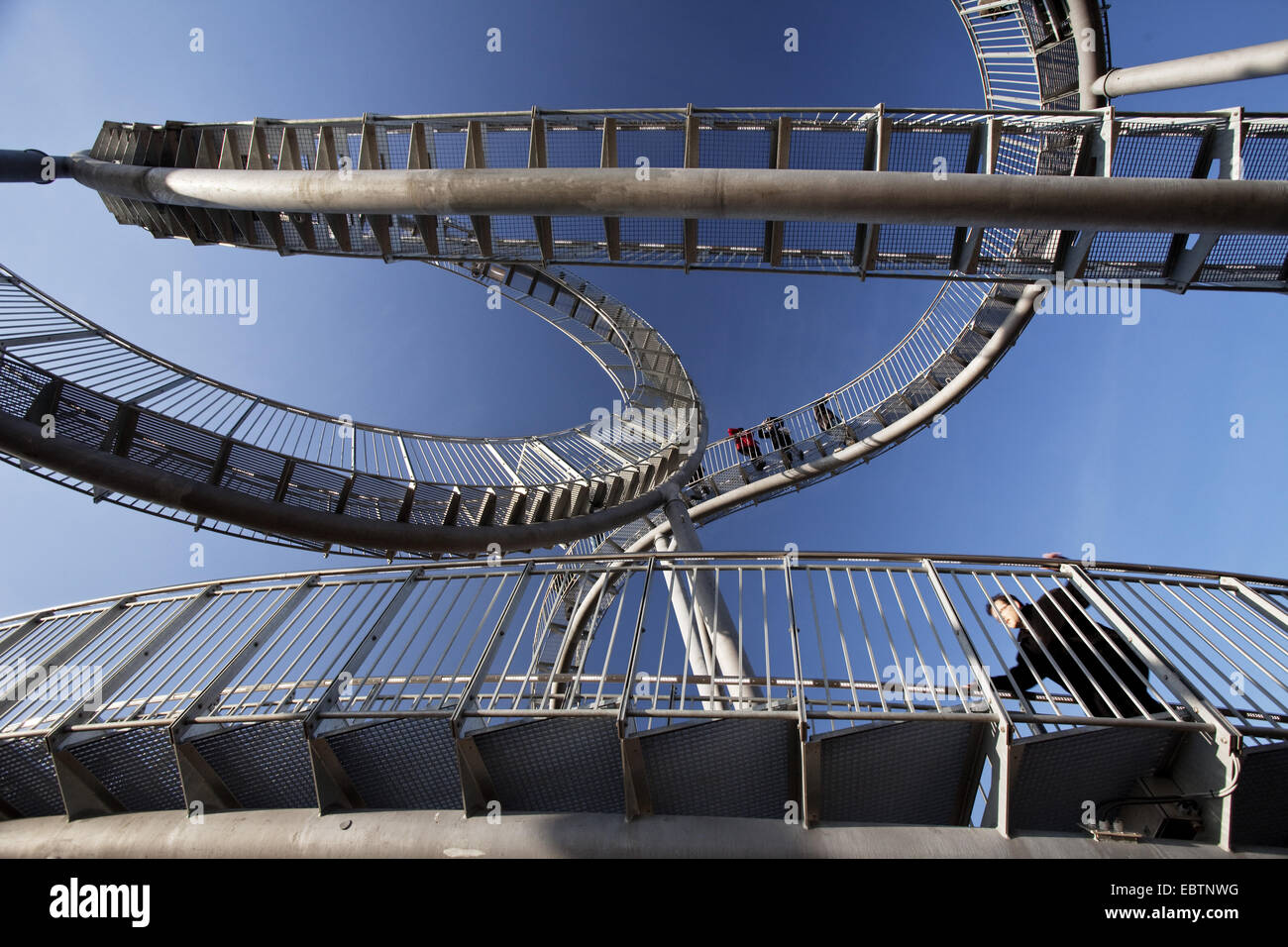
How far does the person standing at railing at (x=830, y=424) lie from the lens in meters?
18.8

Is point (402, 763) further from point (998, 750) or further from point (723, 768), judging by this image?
point (998, 750)

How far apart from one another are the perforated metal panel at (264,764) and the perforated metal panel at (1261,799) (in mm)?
6074

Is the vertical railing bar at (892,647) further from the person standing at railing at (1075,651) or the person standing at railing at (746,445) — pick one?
the person standing at railing at (746,445)

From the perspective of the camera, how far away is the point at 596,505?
48.5ft

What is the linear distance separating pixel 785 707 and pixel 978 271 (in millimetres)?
5561

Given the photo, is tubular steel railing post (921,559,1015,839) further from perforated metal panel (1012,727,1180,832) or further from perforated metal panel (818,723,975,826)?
perforated metal panel (818,723,975,826)

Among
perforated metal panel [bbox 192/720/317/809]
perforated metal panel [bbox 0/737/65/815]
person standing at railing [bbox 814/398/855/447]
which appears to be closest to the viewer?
perforated metal panel [bbox 192/720/317/809]

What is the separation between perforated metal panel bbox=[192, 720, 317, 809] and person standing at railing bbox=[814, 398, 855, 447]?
15850 mm

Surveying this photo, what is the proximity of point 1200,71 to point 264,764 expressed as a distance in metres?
12.7

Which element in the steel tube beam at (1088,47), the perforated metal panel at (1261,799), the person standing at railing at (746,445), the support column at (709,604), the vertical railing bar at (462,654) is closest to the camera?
the perforated metal panel at (1261,799)

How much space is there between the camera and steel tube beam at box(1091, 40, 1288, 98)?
792 cm

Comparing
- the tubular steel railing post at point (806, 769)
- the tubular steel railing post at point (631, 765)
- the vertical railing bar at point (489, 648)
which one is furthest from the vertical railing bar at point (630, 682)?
the tubular steel railing post at point (806, 769)

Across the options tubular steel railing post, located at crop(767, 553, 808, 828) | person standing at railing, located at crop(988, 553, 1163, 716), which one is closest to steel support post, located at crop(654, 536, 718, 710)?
tubular steel railing post, located at crop(767, 553, 808, 828)

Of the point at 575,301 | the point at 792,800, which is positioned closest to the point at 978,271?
the point at 792,800
